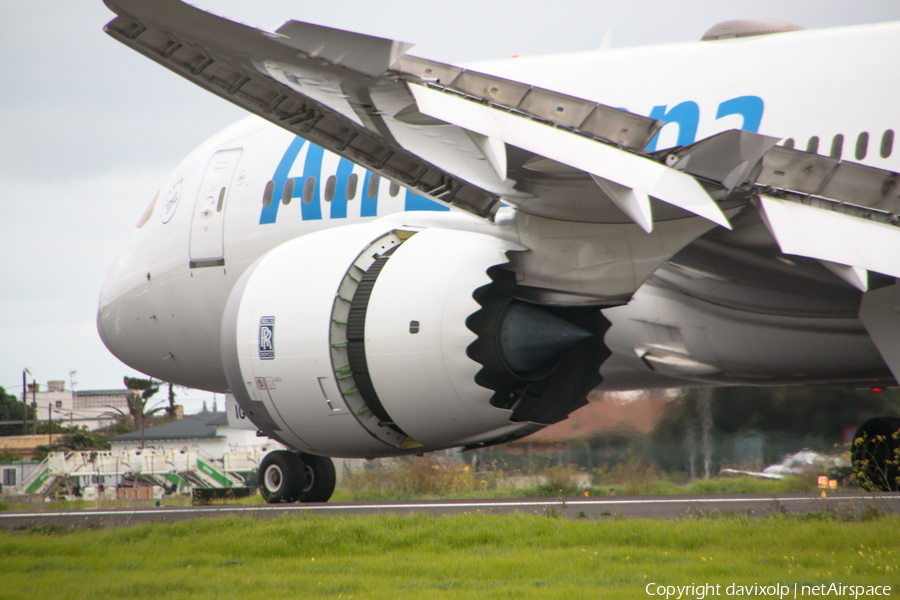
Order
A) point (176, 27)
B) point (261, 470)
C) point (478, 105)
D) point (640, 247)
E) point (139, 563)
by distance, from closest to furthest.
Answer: point (176, 27) → point (478, 105) → point (139, 563) → point (640, 247) → point (261, 470)

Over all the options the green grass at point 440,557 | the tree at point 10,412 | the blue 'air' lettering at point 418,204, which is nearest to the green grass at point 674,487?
the blue 'air' lettering at point 418,204

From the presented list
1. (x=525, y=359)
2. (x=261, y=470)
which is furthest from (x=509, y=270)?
(x=261, y=470)

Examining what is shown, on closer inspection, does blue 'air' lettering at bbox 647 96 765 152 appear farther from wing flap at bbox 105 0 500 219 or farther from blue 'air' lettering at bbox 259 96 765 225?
wing flap at bbox 105 0 500 219

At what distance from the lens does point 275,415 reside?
7.72 metres

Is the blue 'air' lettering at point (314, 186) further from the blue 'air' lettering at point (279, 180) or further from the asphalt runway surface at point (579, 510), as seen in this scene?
the asphalt runway surface at point (579, 510)

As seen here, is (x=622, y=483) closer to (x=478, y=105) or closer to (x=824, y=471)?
(x=824, y=471)

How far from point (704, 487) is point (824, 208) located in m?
8.66

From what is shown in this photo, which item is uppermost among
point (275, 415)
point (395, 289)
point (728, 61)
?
point (728, 61)

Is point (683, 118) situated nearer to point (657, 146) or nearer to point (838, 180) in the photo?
point (657, 146)

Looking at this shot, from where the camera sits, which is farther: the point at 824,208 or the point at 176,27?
the point at 824,208

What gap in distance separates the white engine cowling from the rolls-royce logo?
11mm

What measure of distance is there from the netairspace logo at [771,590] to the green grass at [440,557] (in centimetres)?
8

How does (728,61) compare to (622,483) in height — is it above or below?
above

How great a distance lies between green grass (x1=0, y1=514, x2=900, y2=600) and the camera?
4.09m
